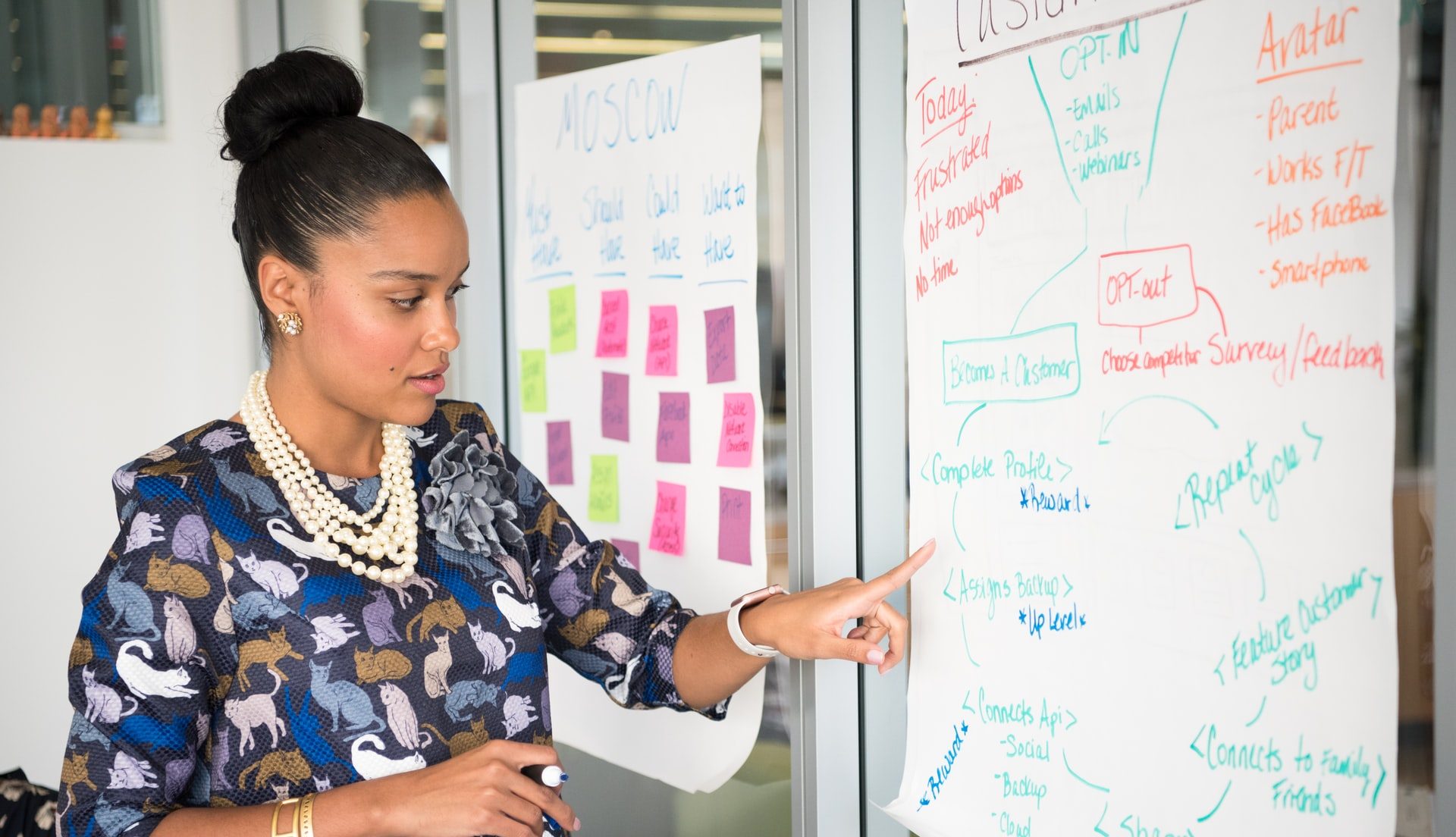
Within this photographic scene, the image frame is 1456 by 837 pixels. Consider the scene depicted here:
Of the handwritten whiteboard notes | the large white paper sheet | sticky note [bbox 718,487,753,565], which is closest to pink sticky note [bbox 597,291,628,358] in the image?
the handwritten whiteboard notes

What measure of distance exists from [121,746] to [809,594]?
2.43 ft

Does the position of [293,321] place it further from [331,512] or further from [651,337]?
[651,337]

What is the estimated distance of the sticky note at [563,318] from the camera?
82.8 inches

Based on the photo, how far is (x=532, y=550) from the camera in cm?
149

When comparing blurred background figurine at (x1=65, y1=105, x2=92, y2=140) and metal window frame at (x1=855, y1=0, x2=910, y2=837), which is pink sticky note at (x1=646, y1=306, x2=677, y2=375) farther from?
blurred background figurine at (x1=65, y1=105, x2=92, y2=140)

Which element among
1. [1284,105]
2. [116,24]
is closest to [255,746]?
[1284,105]

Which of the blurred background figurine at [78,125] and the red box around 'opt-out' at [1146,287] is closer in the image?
the red box around 'opt-out' at [1146,287]

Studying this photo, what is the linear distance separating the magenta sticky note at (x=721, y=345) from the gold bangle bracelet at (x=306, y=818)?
2.71ft

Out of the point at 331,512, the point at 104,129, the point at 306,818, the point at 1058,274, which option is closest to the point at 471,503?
the point at 331,512

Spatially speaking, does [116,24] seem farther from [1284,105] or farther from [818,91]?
[1284,105]

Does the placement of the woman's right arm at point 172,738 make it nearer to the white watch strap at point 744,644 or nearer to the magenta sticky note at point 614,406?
the white watch strap at point 744,644

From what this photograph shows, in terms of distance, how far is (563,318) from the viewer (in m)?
A: 2.13

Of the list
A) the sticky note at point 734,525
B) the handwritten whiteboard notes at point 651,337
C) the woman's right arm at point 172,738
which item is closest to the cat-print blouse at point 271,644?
the woman's right arm at point 172,738

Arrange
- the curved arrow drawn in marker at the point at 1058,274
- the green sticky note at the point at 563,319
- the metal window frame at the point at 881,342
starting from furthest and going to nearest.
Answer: the green sticky note at the point at 563,319
the metal window frame at the point at 881,342
the curved arrow drawn in marker at the point at 1058,274
